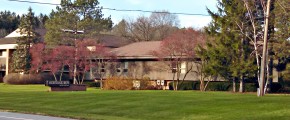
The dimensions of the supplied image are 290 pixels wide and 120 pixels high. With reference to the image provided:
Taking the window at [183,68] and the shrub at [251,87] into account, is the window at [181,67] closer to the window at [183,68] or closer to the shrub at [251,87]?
the window at [183,68]

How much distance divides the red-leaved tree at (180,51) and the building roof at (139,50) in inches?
113

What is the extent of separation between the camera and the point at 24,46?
7362cm

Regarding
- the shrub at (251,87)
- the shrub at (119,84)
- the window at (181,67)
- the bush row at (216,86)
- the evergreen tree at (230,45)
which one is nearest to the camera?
the evergreen tree at (230,45)

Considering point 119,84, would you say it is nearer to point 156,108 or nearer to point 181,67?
point 181,67

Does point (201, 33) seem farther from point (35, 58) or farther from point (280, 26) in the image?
point (35, 58)

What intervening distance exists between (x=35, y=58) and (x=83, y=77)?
27.0 feet

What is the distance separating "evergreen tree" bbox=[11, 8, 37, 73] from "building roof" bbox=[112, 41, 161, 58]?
48.5 ft

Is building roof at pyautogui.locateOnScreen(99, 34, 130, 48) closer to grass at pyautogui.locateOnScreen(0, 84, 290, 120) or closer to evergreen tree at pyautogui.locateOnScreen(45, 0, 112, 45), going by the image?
evergreen tree at pyautogui.locateOnScreen(45, 0, 112, 45)

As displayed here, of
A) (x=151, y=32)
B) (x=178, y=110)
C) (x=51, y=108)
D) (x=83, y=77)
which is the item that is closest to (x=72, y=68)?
(x=83, y=77)

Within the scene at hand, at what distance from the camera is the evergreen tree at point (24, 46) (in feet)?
237

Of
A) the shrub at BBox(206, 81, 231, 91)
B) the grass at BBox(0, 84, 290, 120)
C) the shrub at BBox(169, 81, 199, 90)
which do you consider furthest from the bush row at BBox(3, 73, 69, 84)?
the grass at BBox(0, 84, 290, 120)

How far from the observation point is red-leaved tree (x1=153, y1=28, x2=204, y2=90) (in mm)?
52000

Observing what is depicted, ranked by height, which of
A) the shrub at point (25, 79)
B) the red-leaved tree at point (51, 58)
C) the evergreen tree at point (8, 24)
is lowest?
the shrub at point (25, 79)

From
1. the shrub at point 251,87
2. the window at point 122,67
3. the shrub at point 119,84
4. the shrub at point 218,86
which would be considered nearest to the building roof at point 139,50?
the window at point 122,67
